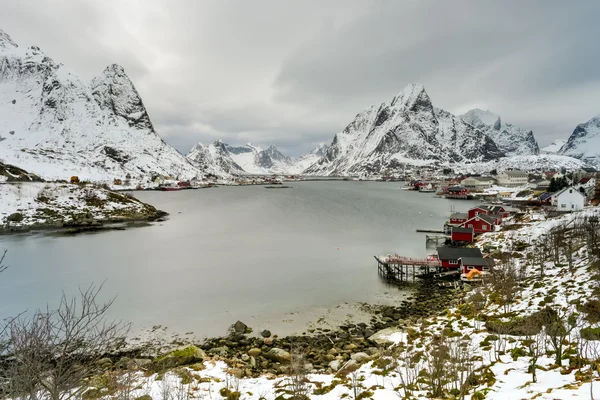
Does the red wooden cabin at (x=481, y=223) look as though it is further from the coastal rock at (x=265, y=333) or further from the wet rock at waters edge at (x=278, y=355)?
the wet rock at waters edge at (x=278, y=355)

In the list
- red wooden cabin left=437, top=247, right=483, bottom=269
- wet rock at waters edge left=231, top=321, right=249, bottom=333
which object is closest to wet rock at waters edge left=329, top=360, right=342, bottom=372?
wet rock at waters edge left=231, top=321, right=249, bottom=333

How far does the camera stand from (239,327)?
21.8 metres

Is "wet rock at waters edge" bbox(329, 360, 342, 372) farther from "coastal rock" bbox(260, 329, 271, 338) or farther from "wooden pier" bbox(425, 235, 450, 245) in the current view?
"wooden pier" bbox(425, 235, 450, 245)

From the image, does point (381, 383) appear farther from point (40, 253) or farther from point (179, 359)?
point (40, 253)

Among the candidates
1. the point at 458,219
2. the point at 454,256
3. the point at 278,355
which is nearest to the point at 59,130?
the point at 458,219

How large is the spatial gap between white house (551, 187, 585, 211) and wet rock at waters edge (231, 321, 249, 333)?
59.2 metres

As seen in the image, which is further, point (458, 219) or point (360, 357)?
point (458, 219)

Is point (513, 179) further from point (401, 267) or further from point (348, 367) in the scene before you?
point (348, 367)

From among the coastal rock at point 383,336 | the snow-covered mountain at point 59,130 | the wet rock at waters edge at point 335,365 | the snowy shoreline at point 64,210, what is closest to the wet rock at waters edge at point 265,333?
the wet rock at waters edge at point 335,365

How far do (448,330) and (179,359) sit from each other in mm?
14977

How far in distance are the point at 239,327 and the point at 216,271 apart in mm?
13983

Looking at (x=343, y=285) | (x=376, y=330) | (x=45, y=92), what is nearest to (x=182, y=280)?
(x=343, y=285)

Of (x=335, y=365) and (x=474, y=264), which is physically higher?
(x=474, y=264)

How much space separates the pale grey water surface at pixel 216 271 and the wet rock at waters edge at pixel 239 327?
87 centimetres
